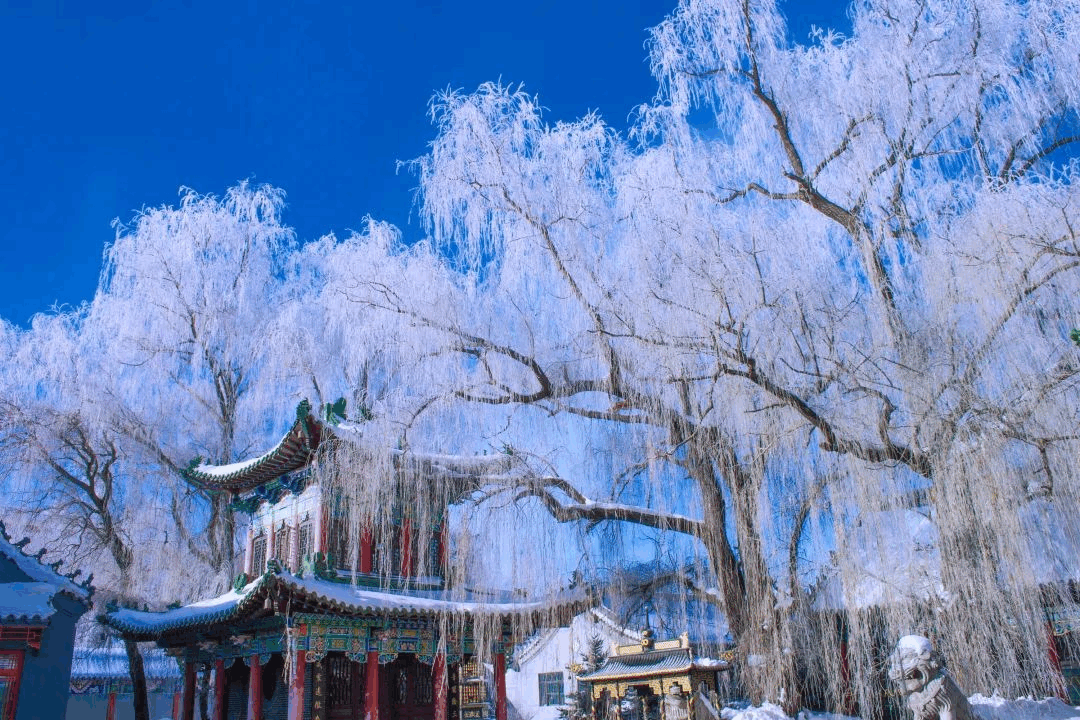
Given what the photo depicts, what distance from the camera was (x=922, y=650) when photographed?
556cm

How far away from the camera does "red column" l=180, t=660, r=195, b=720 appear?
13008mm

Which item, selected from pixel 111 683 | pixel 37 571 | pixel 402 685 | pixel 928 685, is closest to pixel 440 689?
pixel 402 685

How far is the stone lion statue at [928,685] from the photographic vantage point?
18.0ft

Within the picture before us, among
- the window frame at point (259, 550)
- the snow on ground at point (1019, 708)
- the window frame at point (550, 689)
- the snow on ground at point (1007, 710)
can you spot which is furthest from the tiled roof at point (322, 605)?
the window frame at point (550, 689)

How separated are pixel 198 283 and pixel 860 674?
14.1 meters

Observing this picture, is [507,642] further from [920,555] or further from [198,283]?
[198,283]

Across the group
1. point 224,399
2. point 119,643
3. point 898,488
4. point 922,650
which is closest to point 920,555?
point 898,488

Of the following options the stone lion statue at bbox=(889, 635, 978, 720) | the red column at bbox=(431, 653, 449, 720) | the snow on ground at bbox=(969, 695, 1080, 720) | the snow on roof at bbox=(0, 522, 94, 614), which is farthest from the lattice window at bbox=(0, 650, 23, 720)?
the snow on ground at bbox=(969, 695, 1080, 720)

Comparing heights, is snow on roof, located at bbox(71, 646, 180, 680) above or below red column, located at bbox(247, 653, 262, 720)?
above

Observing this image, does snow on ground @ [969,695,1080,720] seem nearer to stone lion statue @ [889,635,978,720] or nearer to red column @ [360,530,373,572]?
stone lion statue @ [889,635,978,720]

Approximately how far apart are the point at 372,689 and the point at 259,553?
349cm

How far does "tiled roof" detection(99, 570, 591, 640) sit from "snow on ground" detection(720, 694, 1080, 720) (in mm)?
2528

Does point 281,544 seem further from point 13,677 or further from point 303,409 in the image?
point 13,677

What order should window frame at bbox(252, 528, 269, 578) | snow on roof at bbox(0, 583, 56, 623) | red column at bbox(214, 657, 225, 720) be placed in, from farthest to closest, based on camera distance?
window frame at bbox(252, 528, 269, 578) → red column at bbox(214, 657, 225, 720) → snow on roof at bbox(0, 583, 56, 623)
